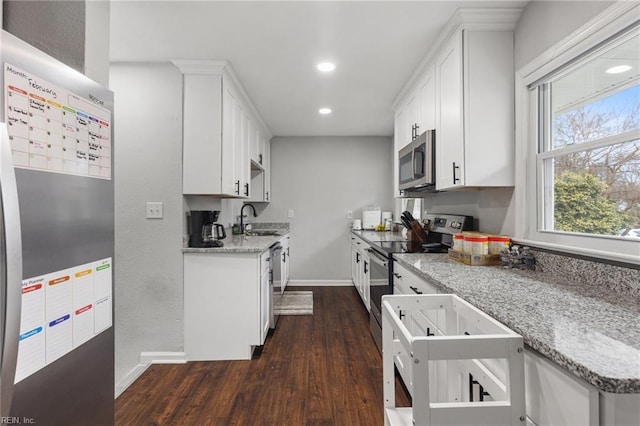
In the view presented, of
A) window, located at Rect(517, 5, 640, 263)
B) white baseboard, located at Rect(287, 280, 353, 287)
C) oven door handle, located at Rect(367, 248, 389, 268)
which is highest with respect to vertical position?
window, located at Rect(517, 5, 640, 263)

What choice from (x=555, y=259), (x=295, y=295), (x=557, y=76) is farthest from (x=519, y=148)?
(x=295, y=295)

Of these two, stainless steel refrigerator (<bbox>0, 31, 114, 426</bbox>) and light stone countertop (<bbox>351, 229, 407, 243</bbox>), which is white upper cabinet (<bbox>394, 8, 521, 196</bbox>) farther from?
stainless steel refrigerator (<bbox>0, 31, 114, 426</bbox>)

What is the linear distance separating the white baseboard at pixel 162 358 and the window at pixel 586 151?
258 cm

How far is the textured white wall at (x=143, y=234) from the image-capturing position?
236 centimetres

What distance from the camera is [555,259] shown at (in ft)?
4.86

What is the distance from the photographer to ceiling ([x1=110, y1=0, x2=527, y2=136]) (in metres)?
1.73

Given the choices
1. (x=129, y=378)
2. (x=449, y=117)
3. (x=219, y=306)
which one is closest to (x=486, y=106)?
(x=449, y=117)

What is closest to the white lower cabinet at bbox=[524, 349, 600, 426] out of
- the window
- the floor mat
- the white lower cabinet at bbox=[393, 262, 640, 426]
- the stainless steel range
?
the white lower cabinet at bbox=[393, 262, 640, 426]

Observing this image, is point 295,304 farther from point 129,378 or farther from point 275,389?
point 129,378

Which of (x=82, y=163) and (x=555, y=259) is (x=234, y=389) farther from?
(x=555, y=259)

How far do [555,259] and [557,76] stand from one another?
970mm

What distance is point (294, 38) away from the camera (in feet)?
6.65

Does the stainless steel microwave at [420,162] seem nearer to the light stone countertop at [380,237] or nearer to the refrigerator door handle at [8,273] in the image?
the light stone countertop at [380,237]

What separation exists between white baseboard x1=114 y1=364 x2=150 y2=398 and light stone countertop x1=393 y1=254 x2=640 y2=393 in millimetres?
2125
